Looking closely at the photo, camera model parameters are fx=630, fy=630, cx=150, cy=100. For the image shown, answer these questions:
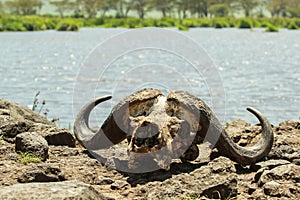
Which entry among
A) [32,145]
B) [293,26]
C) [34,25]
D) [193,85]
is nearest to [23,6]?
[34,25]

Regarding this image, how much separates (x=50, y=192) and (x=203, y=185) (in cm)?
150

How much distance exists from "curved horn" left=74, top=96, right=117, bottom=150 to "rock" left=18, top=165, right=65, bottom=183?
3.45 feet

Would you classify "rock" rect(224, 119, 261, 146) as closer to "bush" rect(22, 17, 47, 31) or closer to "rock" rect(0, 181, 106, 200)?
"rock" rect(0, 181, 106, 200)

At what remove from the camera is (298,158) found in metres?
Answer: 6.38

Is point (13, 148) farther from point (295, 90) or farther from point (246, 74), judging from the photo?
point (246, 74)

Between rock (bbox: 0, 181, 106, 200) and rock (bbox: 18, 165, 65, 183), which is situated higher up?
rock (bbox: 0, 181, 106, 200)

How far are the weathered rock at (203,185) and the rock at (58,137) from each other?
2050mm

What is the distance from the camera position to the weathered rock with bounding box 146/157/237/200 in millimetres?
4964

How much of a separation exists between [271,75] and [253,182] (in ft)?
63.7

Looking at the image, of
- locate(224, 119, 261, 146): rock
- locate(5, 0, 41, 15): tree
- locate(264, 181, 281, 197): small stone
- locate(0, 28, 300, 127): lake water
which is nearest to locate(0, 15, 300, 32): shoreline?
locate(5, 0, 41, 15): tree

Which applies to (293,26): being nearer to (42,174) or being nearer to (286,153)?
(286,153)

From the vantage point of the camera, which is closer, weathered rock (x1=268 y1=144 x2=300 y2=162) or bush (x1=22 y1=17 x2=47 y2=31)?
weathered rock (x1=268 y1=144 x2=300 y2=162)

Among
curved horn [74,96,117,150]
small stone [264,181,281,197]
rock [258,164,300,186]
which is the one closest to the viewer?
small stone [264,181,281,197]

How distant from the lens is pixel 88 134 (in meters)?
6.70
